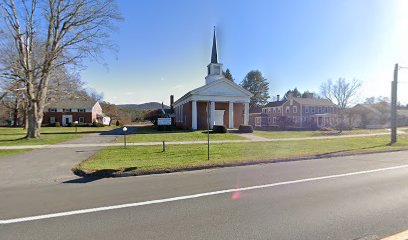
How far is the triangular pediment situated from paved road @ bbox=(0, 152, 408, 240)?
24382 millimetres

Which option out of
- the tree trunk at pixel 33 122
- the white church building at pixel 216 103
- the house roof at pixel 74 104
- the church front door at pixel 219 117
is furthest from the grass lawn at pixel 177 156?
the house roof at pixel 74 104

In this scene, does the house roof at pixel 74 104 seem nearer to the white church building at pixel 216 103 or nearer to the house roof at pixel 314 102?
the white church building at pixel 216 103

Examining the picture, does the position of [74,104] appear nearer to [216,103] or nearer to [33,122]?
[33,122]

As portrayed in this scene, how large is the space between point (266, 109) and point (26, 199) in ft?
199

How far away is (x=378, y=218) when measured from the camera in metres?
4.30

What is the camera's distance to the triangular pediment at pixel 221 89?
104ft

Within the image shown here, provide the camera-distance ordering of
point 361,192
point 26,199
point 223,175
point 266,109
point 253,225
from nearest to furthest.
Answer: point 253,225
point 26,199
point 361,192
point 223,175
point 266,109

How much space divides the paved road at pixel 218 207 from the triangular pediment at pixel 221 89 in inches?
960

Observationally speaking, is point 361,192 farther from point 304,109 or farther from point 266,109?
point 266,109

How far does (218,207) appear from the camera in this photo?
16.1 ft

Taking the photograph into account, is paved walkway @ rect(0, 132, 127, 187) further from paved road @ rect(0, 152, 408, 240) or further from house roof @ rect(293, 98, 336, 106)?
house roof @ rect(293, 98, 336, 106)

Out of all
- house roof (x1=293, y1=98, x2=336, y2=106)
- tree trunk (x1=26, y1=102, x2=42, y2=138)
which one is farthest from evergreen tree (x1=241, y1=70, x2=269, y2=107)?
tree trunk (x1=26, y1=102, x2=42, y2=138)

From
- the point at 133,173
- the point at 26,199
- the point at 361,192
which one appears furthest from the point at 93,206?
the point at 361,192

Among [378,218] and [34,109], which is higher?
[34,109]
